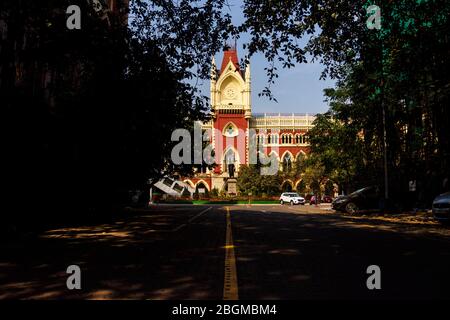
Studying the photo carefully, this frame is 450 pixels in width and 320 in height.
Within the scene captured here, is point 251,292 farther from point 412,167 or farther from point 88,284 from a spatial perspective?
point 412,167

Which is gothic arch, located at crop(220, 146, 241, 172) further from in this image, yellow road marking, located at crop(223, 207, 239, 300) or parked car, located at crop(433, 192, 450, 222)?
yellow road marking, located at crop(223, 207, 239, 300)

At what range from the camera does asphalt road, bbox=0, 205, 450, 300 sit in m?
5.61

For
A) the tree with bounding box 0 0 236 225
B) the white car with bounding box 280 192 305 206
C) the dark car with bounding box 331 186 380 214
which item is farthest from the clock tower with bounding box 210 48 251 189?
the tree with bounding box 0 0 236 225

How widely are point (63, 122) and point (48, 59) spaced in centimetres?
711

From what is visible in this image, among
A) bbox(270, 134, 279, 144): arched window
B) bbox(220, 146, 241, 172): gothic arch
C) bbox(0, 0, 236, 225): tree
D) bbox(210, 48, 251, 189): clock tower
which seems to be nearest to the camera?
bbox(0, 0, 236, 225): tree

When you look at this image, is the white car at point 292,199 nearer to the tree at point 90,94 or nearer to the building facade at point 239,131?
the building facade at point 239,131

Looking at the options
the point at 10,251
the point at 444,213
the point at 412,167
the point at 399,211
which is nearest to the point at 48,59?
the point at 10,251

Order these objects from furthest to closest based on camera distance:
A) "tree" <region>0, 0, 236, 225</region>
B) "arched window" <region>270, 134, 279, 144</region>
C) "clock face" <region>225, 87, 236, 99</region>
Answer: "arched window" <region>270, 134, 279, 144</region> < "clock face" <region>225, 87, 236, 99</region> < "tree" <region>0, 0, 236, 225</region>

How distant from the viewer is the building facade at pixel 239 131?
78.9 meters

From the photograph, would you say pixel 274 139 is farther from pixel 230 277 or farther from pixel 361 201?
pixel 230 277

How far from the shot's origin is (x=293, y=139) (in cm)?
8225

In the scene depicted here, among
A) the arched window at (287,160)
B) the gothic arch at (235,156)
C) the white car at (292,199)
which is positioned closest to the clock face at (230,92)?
the gothic arch at (235,156)

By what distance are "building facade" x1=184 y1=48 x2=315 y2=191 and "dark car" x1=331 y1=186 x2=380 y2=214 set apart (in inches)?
1944

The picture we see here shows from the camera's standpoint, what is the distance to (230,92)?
8125cm
